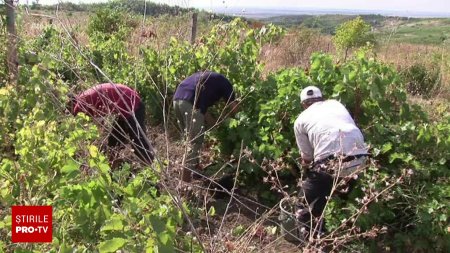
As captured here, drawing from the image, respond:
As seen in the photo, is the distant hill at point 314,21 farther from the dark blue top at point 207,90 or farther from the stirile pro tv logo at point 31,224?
the stirile pro tv logo at point 31,224

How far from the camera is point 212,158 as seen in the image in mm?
5293

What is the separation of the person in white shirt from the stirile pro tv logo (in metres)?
2.19

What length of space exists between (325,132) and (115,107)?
5.58 ft

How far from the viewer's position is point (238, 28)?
5484mm

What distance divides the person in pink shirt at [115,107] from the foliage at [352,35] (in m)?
9.46

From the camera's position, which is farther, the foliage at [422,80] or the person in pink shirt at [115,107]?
the foliage at [422,80]

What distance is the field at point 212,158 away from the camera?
1944 mm

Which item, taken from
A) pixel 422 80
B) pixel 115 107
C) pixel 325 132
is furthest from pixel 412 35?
pixel 115 107

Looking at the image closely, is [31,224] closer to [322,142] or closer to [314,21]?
[322,142]

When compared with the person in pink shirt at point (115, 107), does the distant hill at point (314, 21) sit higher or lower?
higher

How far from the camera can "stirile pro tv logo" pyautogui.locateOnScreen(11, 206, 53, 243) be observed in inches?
75.0

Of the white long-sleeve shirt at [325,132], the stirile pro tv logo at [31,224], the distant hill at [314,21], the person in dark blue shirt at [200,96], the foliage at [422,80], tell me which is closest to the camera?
the stirile pro tv logo at [31,224]

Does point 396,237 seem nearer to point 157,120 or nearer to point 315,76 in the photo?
point 315,76

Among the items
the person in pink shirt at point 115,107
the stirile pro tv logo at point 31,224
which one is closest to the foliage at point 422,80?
the person in pink shirt at point 115,107
